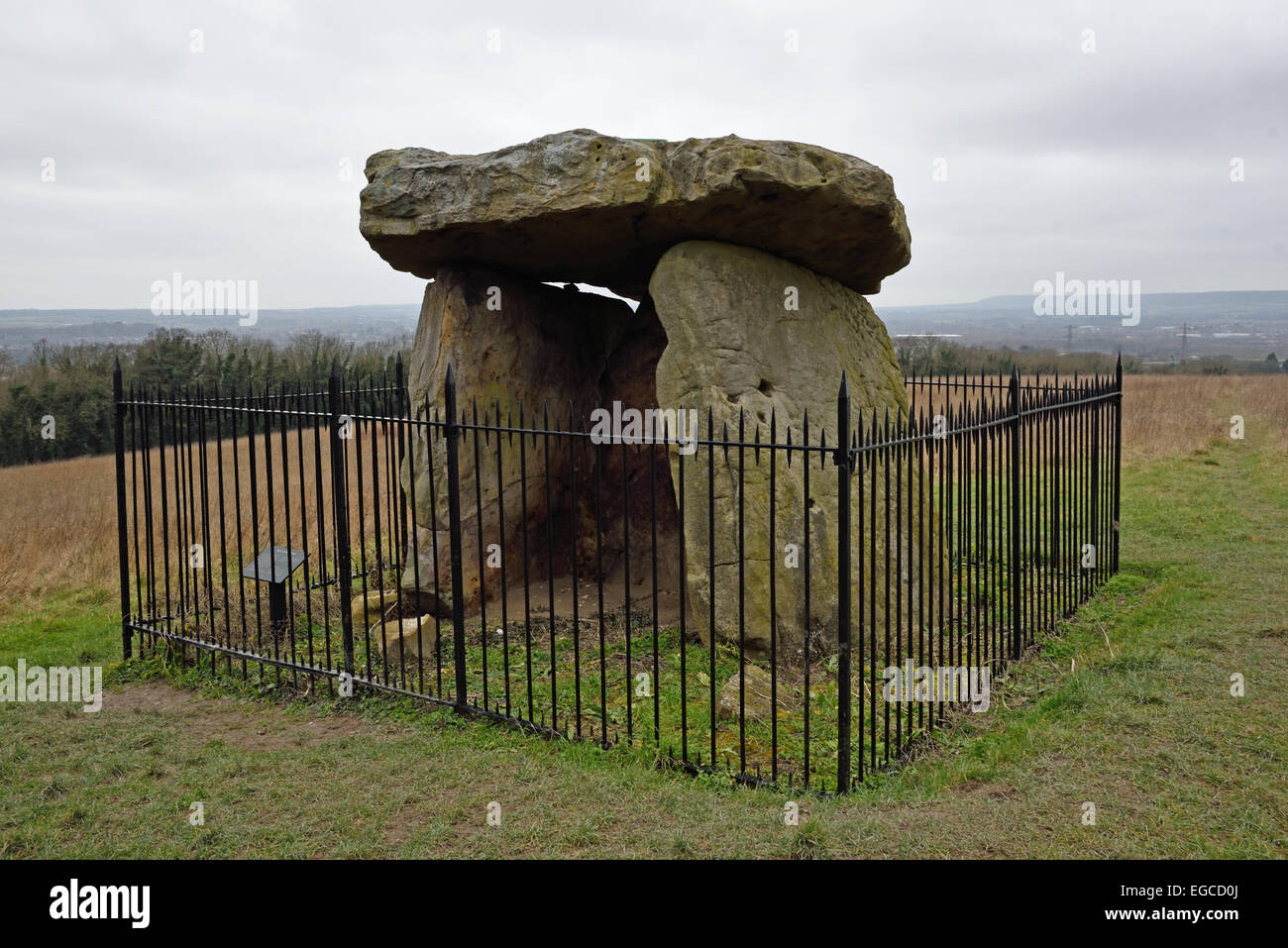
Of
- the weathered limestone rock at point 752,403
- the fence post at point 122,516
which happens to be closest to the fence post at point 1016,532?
the weathered limestone rock at point 752,403

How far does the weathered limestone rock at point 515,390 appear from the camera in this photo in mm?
8773

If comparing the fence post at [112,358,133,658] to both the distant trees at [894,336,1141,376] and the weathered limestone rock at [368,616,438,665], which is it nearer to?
the weathered limestone rock at [368,616,438,665]

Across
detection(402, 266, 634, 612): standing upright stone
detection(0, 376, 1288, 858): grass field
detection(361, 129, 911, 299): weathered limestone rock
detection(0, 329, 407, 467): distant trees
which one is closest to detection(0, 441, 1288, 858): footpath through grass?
detection(0, 376, 1288, 858): grass field

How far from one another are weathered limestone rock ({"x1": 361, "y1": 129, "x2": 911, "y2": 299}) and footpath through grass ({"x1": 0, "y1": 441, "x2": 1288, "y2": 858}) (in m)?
3.57

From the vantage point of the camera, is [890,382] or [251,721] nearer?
[251,721]

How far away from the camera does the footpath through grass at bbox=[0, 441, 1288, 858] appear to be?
4.72 metres

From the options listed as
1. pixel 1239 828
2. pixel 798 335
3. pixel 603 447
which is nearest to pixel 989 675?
pixel 1239 828

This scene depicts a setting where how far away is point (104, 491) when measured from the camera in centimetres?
1723

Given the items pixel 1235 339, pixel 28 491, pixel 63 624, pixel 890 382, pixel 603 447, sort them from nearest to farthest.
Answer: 1. pixel 890 382
2. pixel 63 624
3. pixel 603 447
4. pixel 28 491
5. pixel 1235 339

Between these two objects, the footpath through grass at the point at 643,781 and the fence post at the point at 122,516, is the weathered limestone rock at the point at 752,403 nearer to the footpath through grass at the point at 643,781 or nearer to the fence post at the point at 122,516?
the footpath through grass at the point at 643,781

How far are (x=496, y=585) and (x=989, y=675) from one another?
168 inches

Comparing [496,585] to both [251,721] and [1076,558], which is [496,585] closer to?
[251,721]

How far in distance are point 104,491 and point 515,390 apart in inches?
449

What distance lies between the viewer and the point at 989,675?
7004 mm
